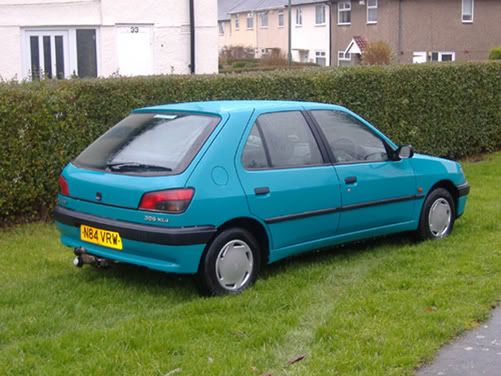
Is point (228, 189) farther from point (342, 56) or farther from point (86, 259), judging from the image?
point (342, 56)

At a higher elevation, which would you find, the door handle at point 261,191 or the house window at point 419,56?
the house window at point 419,56

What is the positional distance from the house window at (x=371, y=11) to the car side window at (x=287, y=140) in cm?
3489

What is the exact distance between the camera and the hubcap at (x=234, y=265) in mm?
6641

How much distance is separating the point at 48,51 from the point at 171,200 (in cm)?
1300

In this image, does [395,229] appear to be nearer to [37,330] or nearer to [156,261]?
[156,261]

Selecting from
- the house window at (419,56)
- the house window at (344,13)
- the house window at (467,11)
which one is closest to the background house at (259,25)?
the house window at (344,13)

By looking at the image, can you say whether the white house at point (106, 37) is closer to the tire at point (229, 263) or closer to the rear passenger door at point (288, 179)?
the rear passenger door at point (288, 179)

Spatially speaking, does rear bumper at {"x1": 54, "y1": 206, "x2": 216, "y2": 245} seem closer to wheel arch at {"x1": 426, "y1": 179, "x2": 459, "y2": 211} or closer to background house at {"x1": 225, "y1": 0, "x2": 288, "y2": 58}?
wheel arch at {"x1": 426, "y1": 179, "x2": 459, "y2": 211}

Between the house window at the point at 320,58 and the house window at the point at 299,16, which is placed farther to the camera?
the house window at the point at 299,16

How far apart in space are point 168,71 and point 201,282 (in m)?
12.6

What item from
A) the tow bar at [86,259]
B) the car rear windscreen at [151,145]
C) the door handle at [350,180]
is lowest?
the tow bar at [86,259]

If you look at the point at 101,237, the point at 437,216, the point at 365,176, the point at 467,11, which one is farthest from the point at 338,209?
the point at 467,11

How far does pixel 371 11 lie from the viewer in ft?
136

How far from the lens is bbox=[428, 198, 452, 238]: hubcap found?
8.70m
